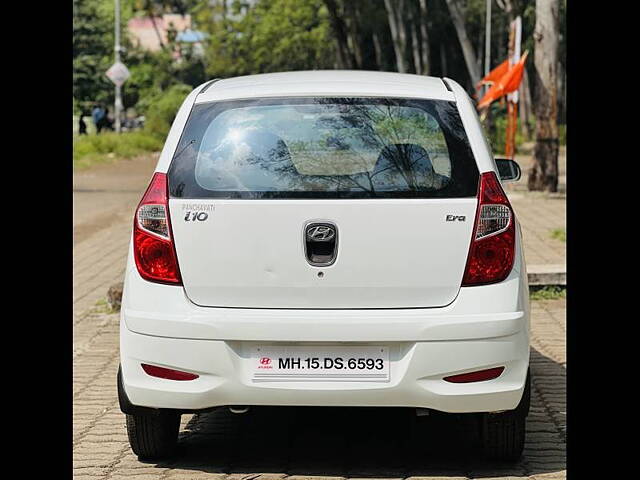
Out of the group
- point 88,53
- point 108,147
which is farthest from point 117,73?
point 88,53

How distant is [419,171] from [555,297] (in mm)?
5694

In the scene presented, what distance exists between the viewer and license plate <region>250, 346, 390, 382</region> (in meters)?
5.58

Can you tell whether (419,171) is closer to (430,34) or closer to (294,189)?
(294,189)

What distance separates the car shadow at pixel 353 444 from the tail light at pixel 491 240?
69 cm

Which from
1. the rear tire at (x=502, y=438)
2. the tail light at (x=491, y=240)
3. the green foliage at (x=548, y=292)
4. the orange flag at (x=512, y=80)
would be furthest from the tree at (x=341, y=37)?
the tail light at (x=491, y=240)

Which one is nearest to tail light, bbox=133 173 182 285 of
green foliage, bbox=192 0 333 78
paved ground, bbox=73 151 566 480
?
paved ground, bbox=73 151 566 480

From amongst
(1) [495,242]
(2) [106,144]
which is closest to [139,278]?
(1) [495,242]

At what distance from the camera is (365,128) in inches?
233

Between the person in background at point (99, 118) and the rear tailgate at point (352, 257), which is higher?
the rear tailgate at point (352, 257)

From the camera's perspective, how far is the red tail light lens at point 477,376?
18.4 ft

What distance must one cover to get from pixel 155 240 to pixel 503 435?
169cm

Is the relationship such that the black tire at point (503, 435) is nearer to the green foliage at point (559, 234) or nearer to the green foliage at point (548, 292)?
the green foliage at point (548, 292)

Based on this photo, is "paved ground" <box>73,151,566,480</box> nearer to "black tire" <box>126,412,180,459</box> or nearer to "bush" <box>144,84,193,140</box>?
"black tire" <box>126,412,180,459</box>
